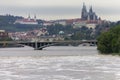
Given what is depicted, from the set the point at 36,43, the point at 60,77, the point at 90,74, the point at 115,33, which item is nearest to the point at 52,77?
the point at 60,77

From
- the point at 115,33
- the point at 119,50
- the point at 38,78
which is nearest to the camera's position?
the point at 38,78

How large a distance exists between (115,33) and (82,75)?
2335 inches

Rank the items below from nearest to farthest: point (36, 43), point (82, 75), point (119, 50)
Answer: point (82, 75), point (119, 50), point (36, 43)

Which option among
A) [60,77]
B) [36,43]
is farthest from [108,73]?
[36,43]

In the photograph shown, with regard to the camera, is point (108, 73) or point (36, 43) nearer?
point (108, 73)

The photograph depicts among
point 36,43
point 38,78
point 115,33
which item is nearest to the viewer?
point 38,78

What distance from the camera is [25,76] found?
4728cm

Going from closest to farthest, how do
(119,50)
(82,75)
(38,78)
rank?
(38,78) → (82,75) → (119,50)

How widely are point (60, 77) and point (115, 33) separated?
61895 millimetres

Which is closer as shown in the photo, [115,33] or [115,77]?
[115,77]

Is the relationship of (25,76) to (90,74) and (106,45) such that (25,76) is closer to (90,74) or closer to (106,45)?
(90,74)

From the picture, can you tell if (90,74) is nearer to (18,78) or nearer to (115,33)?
(18,78)

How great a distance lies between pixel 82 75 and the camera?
159 feet

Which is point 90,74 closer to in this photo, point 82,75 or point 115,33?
point 82,75
